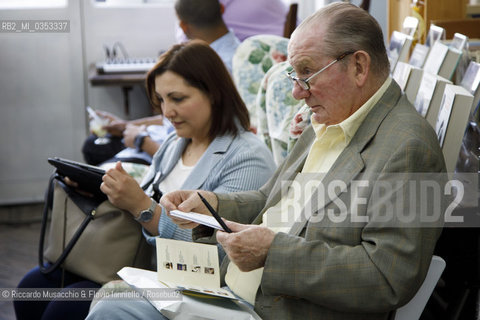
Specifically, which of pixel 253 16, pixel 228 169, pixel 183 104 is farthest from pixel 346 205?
pixel 253 16

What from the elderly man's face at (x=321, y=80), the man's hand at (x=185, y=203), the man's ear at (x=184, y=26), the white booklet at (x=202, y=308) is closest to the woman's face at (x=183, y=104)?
the man's hand at (x=185, y=203)

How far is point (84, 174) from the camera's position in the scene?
207 centimetres

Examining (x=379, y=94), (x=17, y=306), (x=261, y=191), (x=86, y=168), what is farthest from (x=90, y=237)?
(x=379, y=94)

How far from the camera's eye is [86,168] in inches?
81.7

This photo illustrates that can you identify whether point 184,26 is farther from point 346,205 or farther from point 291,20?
point 346,205

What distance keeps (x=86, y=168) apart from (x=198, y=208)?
51 centimetres

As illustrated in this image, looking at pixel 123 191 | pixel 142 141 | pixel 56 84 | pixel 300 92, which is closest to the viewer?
pixel 300 92

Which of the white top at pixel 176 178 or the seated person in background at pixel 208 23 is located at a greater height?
the seated person in background at pixel 208 23

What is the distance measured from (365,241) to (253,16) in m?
2.88

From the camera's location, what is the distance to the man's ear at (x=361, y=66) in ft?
4.79

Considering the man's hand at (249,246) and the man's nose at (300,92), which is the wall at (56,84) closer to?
the man's nose at (300,92)

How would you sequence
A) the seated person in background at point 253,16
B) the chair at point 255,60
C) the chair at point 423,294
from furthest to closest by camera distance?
the seated person in background at point 253,16 < the chair at point 255,60 < the chair at point 423,294

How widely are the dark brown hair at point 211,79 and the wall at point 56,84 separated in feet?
8.95

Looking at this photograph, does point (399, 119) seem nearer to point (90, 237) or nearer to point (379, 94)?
point (379, 94)
